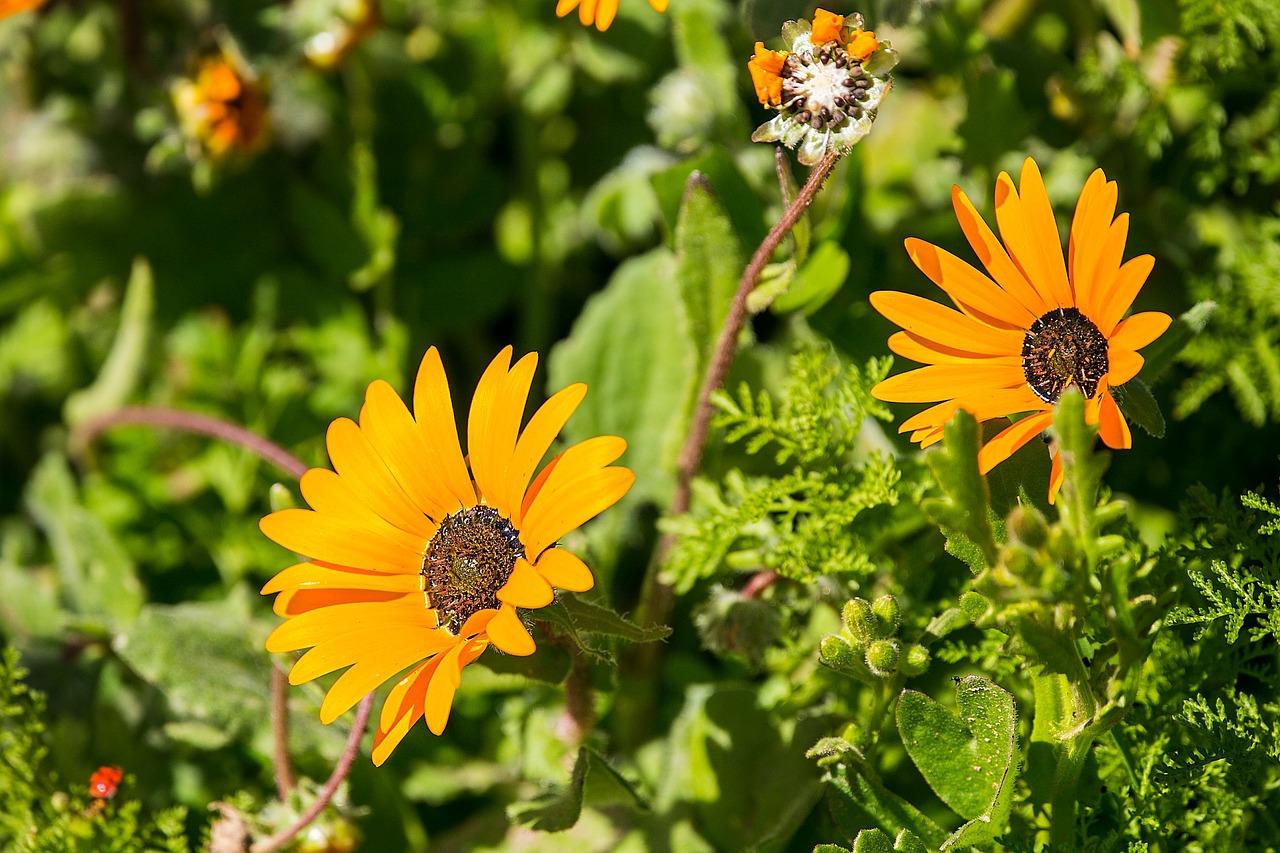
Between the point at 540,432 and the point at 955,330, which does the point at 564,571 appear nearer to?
the point at 540,432

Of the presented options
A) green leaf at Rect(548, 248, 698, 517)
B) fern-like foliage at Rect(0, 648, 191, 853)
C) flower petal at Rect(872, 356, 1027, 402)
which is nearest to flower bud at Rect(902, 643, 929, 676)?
flower petal at Rect(872, 356, 1027, 402)

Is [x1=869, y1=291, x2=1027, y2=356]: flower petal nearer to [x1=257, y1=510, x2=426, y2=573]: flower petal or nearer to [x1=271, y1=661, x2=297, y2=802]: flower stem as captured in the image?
[x1=257, y1=510, x2=426, y2=573]: flower petal

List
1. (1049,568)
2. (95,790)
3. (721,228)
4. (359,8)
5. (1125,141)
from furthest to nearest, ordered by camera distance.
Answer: (359,8)
(1125,141)
(721,228)
(95,790)
(1049,568)

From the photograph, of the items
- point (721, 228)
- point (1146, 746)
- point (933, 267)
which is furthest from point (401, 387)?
point (1146, 746)

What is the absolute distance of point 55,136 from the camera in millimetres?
2773

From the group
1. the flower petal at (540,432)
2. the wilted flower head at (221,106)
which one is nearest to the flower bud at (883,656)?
the flower petal at (540,432)

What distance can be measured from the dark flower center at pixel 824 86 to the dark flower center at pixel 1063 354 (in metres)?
0.37

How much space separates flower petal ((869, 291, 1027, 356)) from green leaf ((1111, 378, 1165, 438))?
5.4 inches

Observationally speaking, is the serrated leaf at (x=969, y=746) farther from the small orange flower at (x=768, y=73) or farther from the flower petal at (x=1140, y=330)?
the small orange flower at (x=768, y=73)

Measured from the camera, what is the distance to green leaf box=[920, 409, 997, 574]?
1176 mm

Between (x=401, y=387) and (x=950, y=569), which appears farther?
(x=401, y=387)

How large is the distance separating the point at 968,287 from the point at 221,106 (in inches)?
67.8

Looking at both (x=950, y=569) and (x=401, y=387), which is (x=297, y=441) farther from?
(x=950, y=569)

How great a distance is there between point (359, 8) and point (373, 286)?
613 mm
